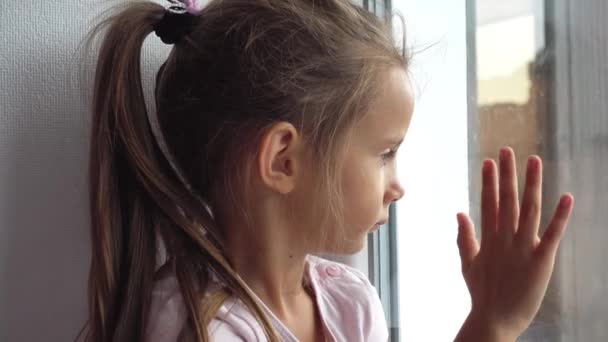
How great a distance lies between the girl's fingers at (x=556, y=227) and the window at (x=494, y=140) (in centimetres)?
12

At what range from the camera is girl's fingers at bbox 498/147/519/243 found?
61 cm

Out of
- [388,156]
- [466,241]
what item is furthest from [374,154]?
[466,241]

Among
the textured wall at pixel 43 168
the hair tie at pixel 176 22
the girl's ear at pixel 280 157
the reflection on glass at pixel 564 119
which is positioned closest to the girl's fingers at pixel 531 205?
the reflection on glass at pixel 564 119

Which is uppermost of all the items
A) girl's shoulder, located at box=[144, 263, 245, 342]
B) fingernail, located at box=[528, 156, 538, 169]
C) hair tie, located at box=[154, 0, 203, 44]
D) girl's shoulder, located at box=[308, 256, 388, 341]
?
hair tie, located at box=[154, 0, 203, 44]

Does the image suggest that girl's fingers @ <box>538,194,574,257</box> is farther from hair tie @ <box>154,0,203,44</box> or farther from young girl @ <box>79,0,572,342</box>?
hair tie @ <box>154,0,203,44</box>

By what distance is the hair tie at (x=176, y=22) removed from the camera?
0.73 m

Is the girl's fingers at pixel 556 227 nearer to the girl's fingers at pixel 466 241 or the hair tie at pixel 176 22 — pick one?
the girl's fingers at pixel 466 241

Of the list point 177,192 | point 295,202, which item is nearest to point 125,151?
point 177,192

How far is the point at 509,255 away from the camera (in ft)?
2.06

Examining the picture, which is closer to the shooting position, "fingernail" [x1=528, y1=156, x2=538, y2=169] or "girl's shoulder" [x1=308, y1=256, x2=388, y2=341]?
"fingernail" [x1=528, y1=156, x2=538, y2=169]

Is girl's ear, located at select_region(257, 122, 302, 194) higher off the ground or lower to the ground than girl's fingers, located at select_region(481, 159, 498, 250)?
higher

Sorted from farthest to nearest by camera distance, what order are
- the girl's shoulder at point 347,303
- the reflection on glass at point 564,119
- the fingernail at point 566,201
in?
the girl's shoulder at point 347,303
the reflection on glass at point 564,119
the fingernail at point 566,201

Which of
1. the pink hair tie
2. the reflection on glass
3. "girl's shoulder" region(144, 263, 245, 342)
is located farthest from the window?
"girl's shoulder" region(144, 263, 245, 342)

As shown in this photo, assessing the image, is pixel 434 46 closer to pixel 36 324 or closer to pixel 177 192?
pixel 177 192
